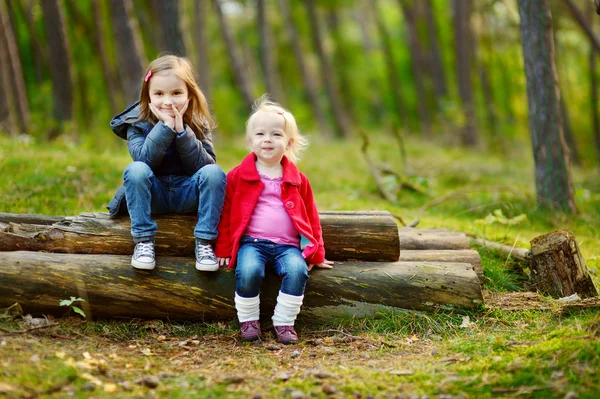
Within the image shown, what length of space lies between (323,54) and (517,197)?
41.9 feet

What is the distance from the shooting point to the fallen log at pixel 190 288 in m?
4.29

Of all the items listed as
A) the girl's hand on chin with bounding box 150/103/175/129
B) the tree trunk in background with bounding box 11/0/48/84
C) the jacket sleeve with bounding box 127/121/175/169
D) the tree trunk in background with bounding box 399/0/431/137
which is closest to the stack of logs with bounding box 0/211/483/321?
the jacket sleeve with bounding box 127/121/175/169

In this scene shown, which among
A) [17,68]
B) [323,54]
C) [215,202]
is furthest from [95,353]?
[323,54]

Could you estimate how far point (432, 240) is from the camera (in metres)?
5.61

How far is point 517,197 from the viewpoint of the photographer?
7.77 m

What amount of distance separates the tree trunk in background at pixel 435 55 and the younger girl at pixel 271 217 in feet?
46.0

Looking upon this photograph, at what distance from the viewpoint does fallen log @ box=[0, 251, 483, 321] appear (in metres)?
4.29

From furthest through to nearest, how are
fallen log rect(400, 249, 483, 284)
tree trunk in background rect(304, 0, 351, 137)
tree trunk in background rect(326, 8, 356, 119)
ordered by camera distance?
1. tree trunk in background rect(326, 8, 356, 119)
2. tree trunk in background rect(304, 0, 351, 137)
3. fallen log rect(400, 249, 483, 284)

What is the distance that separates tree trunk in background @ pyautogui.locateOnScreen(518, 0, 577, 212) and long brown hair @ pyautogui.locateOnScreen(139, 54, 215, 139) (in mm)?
4234

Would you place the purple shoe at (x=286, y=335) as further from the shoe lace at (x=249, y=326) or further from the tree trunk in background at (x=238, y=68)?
the tree trunk in background at (x=238, y=68)

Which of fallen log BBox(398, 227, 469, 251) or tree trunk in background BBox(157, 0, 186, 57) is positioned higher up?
tree trunk in background BBox(157, 0, 186, 57)

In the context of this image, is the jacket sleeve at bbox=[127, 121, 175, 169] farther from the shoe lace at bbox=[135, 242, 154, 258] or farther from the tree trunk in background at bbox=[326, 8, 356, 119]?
the tree trunk in background at bbox=[326, 8, 356, 119]

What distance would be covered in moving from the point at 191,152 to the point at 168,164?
0.94ft

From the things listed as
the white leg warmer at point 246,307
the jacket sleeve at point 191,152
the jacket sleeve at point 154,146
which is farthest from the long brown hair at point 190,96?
the white leg warmer at point 246,307
